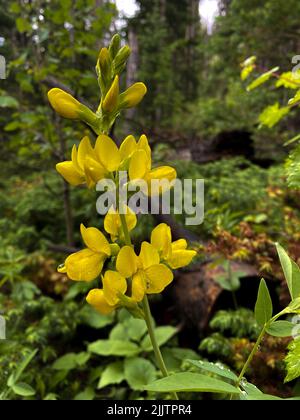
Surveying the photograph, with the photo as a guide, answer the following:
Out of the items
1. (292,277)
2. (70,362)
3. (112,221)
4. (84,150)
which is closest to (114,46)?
(84,150)

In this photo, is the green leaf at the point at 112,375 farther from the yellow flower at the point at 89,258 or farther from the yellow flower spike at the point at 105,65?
the yellow flower spike at the point at 105,65

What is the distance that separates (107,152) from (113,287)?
0.27 m

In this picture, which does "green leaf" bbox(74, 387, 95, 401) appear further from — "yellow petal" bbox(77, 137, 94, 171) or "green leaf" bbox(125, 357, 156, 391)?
"yellow petal" bbox(77, 137, 94, 171)

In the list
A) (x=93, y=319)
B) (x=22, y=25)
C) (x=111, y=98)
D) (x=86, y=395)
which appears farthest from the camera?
(x=22, y=25)

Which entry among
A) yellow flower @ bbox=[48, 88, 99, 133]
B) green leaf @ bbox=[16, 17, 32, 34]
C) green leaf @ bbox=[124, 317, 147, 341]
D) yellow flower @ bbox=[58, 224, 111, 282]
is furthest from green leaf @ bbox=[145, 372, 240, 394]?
green leaf @ bbox=[16, 17, 32, 34]

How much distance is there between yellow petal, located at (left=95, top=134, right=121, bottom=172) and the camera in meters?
0.73

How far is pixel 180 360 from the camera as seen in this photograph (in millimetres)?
2139

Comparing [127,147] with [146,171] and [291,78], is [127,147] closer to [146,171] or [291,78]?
[146,171]

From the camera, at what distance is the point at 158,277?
2.48 ft

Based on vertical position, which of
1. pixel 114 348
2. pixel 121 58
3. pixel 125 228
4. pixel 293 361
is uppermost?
pixel 121 58

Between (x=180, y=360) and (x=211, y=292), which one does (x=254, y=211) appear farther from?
(x=180, y=360)

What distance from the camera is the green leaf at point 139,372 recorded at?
75.9 inches
